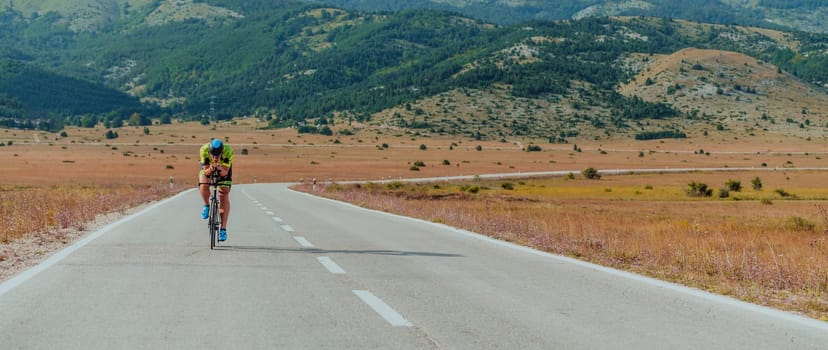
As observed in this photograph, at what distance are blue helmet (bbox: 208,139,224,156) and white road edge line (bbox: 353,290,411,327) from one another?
5632mm

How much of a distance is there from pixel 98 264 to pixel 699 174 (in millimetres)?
85973

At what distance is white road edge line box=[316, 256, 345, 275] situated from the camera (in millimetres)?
11614

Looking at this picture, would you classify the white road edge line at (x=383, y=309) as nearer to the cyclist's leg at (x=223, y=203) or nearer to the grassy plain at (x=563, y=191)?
the grassy plain at (x=563, y=191)

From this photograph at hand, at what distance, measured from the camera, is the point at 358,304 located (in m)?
8.92

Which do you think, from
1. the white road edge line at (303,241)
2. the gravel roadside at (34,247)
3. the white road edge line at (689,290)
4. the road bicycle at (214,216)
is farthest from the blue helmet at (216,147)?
the white road edge line at (689,290)

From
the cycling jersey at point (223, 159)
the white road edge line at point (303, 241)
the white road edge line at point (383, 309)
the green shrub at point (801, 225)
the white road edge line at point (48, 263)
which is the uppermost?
the cycling jersey at point (223, 159)

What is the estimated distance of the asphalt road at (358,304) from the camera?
7160 millimetres

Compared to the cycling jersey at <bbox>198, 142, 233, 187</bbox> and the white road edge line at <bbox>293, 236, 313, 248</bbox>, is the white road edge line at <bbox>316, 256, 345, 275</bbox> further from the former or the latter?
the cycling jersey at <bbox>198, 142, 233, 187</bbox>

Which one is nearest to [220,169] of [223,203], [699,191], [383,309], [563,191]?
[223,203]

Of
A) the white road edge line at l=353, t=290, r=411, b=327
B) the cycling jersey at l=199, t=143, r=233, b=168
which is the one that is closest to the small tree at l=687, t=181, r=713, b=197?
the cycling jersey at l=199, t=143, r=233, b=168

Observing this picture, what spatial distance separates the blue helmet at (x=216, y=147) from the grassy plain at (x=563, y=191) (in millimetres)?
4516

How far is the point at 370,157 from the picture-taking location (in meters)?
132

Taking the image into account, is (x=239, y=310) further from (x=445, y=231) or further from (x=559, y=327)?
(x=445, y=231)

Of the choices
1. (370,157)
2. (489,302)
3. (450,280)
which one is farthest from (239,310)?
(370,157)
